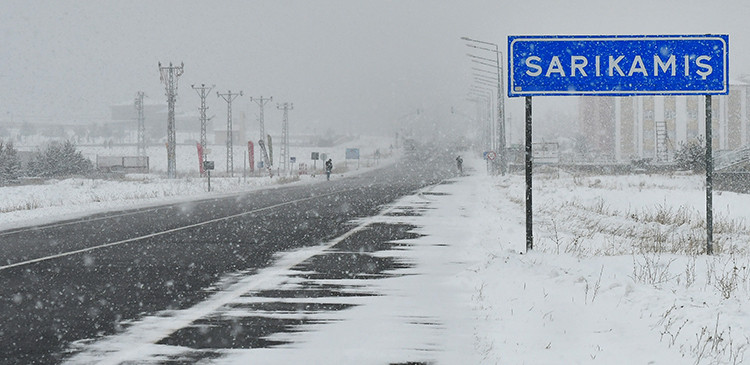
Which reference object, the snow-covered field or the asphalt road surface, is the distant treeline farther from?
A: the snow-covered field

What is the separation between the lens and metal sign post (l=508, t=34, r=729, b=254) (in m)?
13.0

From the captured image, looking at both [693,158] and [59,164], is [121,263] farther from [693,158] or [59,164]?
[59,164]

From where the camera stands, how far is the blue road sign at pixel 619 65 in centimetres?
1299

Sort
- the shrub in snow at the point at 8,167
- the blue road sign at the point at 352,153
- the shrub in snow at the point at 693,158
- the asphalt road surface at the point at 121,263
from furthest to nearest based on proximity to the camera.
Answer: 1. the blue road sign at the point at 352,153
2. the shrub in snow at the point at 8,167
3. the shrub in snow at the point at 693,158
4. the asphalt road surface at the point at 121,263

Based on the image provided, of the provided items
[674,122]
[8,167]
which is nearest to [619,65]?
[8,167]

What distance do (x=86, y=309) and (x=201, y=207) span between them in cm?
2001

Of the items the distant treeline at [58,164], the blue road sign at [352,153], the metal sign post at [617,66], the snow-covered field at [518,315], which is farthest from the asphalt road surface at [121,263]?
the blue road sign at [352,153]

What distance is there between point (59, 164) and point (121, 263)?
7335 centimetres

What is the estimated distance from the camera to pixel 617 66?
1313cm

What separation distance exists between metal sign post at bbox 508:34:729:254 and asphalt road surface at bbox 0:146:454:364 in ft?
13.1

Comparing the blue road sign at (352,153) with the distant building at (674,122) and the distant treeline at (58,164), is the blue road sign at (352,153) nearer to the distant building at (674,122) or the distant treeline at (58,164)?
the distant building at (674,122)

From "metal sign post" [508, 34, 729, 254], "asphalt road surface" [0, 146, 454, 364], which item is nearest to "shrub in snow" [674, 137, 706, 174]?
"asphalt road surface" [0, 146, 454, 364]

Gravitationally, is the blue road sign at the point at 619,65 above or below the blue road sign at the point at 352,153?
above

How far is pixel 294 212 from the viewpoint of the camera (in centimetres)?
2541
